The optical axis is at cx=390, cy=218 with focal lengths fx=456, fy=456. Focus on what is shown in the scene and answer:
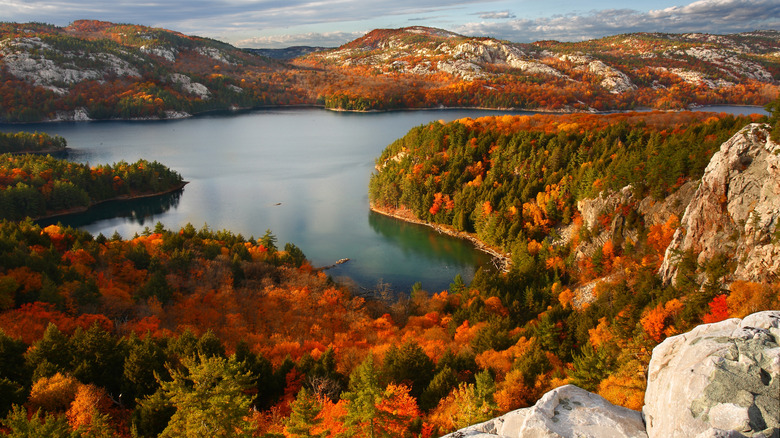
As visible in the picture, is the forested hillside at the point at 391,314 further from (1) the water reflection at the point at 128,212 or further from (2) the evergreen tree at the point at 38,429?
(1) the water reflection at the point at 128,212

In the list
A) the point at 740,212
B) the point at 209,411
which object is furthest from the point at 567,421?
the point at 740,212

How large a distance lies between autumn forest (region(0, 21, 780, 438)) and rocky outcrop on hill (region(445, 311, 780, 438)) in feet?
25.5

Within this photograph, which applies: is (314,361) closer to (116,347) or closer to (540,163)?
(116,347)

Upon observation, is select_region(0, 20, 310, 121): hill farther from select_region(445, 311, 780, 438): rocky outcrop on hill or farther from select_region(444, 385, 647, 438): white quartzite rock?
select_region(445, 311, 780, 438): rocky outcrop on hill

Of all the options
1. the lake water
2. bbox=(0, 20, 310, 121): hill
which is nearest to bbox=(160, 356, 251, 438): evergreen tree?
the lake water

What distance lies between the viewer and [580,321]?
31469 millimetres

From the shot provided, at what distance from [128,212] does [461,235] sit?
52097mm

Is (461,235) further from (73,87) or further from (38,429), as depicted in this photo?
(73,87)

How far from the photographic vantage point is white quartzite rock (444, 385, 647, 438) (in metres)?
7.01

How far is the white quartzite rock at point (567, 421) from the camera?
23.0 ft

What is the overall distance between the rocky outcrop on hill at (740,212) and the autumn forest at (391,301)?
1.06 metres

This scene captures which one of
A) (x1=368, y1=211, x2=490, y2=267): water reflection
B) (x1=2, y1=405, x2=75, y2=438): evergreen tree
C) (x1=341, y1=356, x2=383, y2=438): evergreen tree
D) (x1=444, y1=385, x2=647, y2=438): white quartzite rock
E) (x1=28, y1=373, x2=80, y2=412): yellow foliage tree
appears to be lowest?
(x1=368, y1=211, x2=490, y2=267): water reflection

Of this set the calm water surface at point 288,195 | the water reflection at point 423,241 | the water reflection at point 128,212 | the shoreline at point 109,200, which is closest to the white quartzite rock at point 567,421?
the calm water surface at point 288,195

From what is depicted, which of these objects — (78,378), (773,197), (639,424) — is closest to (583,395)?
(639,424)
